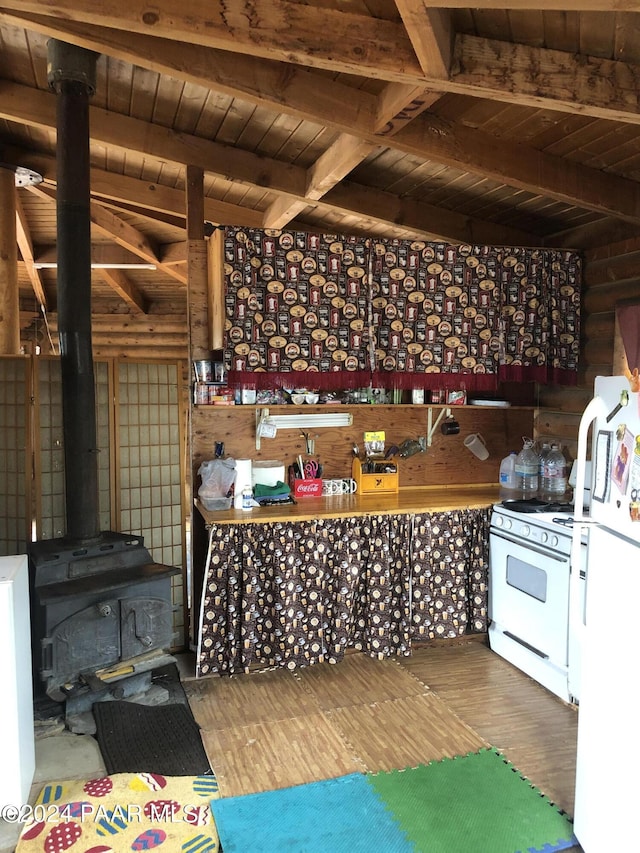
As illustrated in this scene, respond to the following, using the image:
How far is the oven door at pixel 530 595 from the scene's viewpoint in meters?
3.22

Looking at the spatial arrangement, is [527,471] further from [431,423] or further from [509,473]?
[431,423]

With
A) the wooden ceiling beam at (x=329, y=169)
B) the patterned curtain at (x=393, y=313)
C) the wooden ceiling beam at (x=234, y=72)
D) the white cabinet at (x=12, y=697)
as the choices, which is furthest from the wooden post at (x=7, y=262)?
the white cabinet at (x=12, y=697)

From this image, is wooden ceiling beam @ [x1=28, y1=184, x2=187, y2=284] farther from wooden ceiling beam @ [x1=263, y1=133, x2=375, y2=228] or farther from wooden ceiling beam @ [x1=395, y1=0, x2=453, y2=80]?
wooden ceiling beam @ [x1=395, y1=0, x2=453, y2=80]

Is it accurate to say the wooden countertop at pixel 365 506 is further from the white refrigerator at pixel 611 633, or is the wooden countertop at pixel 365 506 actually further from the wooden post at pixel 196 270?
the white refrigerator at pixel 611 633

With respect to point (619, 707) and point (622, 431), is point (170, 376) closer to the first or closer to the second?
point (622, 431)

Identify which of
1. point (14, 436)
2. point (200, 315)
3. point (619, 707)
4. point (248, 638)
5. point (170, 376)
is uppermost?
point (200, 315)

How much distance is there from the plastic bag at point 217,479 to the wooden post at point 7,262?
5.27 ft

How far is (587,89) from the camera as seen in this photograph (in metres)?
2.42

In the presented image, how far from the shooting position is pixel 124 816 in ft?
7.87

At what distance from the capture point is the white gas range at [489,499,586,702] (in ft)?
10.5

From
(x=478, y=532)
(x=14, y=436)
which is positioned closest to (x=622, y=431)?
(x=478, y=532)

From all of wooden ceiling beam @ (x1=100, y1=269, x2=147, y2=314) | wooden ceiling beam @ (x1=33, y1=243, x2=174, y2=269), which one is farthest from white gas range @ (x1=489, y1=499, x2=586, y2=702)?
wooden ceiling beam @ (x1=100, y1=269, x2=147, y2=314)

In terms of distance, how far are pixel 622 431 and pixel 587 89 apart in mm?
1336

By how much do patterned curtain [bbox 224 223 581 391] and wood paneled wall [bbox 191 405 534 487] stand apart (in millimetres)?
281
